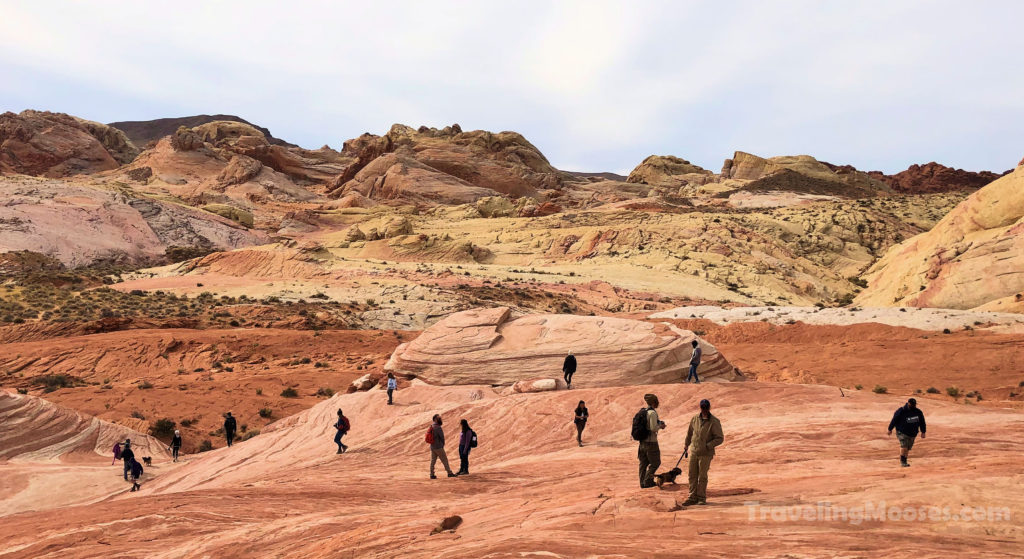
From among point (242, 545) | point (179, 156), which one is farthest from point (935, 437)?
point (179, 156)

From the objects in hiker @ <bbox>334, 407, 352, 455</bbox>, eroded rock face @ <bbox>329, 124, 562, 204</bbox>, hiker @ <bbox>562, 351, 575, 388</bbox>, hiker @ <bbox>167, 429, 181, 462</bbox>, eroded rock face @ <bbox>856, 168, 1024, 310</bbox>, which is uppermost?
eroded rock face @ <bbox>329, 124, 562, 204</bbox>

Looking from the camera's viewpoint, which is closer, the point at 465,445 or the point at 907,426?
the point at 907,426

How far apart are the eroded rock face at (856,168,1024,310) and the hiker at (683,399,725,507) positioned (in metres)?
33.6

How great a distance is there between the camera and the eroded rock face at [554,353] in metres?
17.8

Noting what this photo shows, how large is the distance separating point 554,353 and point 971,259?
1242 inches

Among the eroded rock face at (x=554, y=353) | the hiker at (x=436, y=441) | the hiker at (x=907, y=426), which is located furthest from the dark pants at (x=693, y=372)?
the hiker at (x=436, y=441)

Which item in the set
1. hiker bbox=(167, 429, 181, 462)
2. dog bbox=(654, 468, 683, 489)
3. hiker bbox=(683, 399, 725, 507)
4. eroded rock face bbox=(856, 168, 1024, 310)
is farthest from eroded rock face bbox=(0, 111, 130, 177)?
hiker bbox=(683, 399, 725, 507)

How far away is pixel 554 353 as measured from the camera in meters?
18.4

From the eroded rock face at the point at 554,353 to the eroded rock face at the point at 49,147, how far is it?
113701 millimetres

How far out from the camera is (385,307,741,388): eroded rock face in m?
17.8

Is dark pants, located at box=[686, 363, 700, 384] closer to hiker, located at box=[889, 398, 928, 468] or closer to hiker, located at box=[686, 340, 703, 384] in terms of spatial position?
hiker, located at box=[686, 340, 703, 384]

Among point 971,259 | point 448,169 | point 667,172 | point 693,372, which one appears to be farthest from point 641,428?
point 667,172

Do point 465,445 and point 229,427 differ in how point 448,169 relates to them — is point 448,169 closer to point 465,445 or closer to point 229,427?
point 229,427

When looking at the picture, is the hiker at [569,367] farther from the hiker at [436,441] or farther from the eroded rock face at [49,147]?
the eroded rock face at [49,147]
